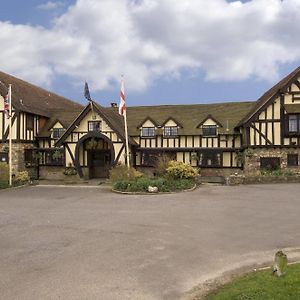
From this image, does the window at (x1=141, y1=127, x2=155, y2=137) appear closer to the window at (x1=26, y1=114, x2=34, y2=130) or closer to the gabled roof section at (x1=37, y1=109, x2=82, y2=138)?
the gabled roof section at (x1=37, y1=109, x2=82, y2=138)

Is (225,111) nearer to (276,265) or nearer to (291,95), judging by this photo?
(291,95)

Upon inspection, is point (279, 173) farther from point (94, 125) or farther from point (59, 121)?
point (59, 121)

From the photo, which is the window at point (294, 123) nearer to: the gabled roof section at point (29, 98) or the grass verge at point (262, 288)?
the gabled roof section at point (29, 98)

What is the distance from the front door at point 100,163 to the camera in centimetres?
2994

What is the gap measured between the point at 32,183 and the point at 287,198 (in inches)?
663

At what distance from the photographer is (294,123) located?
26391 mm

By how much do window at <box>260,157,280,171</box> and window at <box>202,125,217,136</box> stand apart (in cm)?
438

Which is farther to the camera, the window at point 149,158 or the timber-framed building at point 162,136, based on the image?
the window at point 149,158

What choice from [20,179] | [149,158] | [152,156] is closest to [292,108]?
[152,156]

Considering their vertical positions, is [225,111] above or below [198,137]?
above

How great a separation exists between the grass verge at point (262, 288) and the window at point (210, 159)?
72.9 feet

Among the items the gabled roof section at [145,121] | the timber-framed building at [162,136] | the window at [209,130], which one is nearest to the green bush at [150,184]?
the timber-framed building at [162,136]

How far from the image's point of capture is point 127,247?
9000 millimetres

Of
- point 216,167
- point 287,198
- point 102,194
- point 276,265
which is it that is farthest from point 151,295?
point 216,167
